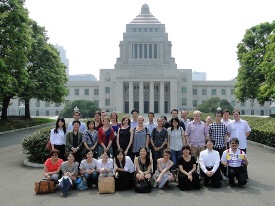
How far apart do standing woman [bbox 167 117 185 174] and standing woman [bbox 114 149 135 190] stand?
5.02 ft

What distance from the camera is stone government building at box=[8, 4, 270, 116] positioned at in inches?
3164

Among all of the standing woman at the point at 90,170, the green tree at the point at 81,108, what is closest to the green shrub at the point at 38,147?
the standing woman at the point at 90,170

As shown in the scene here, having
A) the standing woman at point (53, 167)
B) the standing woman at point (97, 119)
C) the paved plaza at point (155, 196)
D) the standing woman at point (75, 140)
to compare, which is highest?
the standing woman at point (97, 119)

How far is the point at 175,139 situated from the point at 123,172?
2.09 m

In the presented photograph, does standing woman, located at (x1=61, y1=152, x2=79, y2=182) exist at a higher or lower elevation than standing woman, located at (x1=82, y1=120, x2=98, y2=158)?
lower

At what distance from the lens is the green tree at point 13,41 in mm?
28558

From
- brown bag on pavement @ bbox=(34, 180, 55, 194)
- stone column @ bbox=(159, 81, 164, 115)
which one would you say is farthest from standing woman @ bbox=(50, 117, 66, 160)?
stone column @ bbox=(159, 81, 164, 115)

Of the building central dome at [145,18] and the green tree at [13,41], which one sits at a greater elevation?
the building central dome at [145,18]

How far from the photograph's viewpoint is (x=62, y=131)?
11789 mm

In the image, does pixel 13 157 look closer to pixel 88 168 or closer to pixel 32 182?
pixel 32 182

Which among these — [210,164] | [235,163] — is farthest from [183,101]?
[210,164]

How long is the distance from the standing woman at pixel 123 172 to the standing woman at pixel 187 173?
1.41 metres

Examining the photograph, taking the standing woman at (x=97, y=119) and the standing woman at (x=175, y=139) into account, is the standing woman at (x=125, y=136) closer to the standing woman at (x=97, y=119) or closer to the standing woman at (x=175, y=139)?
the standing woman at (x=97, y=119)

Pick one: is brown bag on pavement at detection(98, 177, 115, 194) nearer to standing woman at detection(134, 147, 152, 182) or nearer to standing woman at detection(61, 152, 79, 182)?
standing woman at detection(134, 147, 152, 182)
